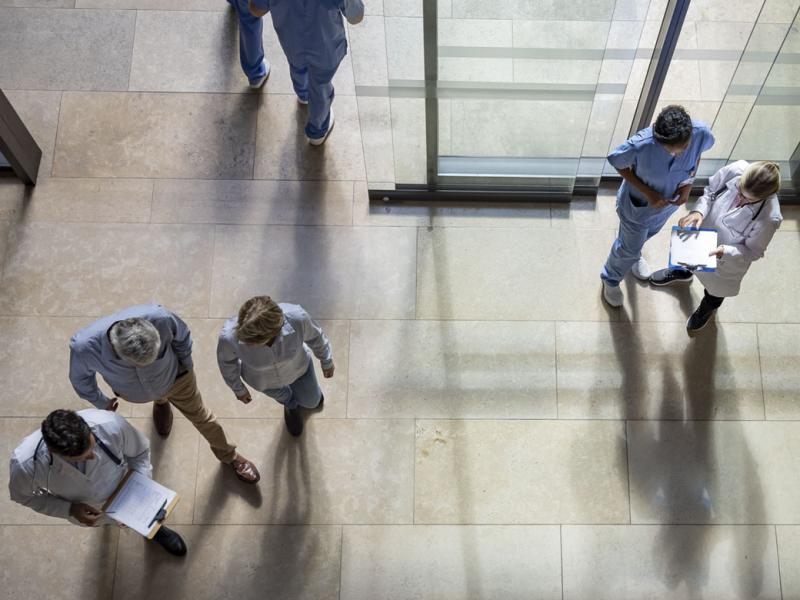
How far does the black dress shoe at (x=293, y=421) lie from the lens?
4.57 metres

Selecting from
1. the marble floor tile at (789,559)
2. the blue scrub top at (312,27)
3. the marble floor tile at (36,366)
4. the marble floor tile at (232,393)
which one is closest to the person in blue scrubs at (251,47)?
the blue scrub top at (312,27)

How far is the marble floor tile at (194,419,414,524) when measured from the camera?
459cm

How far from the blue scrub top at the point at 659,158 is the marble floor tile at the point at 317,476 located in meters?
1.90

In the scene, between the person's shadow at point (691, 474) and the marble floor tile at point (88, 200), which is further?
the marble floor tile at point (88, 200)

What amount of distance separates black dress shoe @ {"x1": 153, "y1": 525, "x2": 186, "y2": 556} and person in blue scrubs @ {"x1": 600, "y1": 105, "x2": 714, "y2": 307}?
293cm

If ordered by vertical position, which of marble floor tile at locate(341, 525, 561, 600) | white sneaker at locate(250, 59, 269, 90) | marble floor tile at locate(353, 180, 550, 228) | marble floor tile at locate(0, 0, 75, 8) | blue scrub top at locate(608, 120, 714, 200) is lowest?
marble floor tile at locate(341, 525, 561, 600)

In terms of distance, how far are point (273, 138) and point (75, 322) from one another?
1755 millimetres

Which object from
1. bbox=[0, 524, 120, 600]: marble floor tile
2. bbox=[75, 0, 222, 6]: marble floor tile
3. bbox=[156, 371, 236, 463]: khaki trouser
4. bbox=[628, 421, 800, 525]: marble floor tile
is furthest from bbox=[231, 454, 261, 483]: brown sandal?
bbox=[75, 0, 222, 6]: marble floor tile

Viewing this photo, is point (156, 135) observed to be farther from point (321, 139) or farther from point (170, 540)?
point (170, 540)

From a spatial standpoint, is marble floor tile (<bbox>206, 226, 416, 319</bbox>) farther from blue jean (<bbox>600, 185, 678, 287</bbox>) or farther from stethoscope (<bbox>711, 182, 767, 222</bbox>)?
stethoscope (<bbox>711, 182, 767, 222</bbox>)

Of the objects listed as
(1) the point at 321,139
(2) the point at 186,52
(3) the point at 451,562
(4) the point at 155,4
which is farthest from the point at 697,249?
(4) the point at 155,4

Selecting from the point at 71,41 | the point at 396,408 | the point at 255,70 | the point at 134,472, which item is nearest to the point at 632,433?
the point at 396,408

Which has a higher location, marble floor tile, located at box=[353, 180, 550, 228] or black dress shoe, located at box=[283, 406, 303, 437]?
marble floor tile, located at box=[353, 180, 550, 228]

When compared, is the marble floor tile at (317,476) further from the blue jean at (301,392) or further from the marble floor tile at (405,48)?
the marble floor tile at (405,48)
